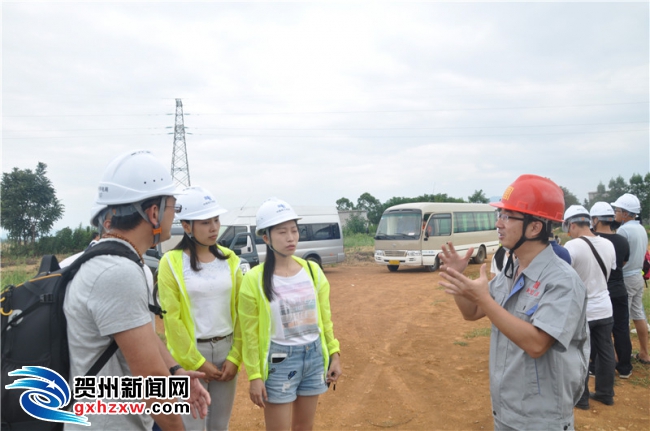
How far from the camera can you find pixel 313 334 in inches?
117

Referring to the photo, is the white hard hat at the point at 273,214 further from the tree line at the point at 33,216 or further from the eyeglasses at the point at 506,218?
the tree line at the point at 33,216

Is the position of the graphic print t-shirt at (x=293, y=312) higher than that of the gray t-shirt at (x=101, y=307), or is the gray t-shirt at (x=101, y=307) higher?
the gray t-shirt at (x=101, y=307)

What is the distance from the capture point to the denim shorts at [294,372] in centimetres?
281

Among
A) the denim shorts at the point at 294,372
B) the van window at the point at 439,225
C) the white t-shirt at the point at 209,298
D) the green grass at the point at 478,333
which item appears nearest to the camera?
the denim shorts at the point at 294,372

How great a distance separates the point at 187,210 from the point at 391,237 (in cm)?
1495

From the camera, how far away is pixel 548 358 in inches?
85.2

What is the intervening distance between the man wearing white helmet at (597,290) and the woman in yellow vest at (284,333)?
10.3 feet

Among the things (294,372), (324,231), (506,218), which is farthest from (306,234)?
(506,218)

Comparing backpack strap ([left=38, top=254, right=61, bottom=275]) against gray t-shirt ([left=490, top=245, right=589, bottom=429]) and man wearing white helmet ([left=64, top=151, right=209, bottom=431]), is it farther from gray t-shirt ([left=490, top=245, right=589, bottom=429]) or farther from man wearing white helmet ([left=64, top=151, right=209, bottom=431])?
gray t-shirt ([left=490, top=245, right=589, bottom=429])

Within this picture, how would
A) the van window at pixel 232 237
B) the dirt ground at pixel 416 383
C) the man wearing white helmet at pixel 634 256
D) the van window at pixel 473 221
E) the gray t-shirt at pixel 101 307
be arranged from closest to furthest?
1. the gray t-shirt at pixel 101 307
2. the dirt ground at pixel 416 383
3. the man wearing white helmet at pixel 634 256
4. the van window at pixel 232 237
5. the van window at pixel 473 221

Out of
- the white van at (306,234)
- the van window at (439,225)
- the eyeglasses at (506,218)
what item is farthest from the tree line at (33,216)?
the eyeglasses at (506,218)

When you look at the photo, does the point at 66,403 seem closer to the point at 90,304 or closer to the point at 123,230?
the point at 90,304

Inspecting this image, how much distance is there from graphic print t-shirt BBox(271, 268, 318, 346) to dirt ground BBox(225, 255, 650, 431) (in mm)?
2066

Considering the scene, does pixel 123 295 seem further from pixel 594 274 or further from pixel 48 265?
pixel 594 274
